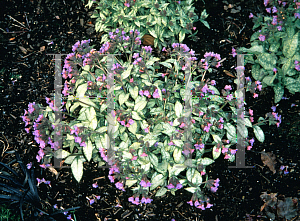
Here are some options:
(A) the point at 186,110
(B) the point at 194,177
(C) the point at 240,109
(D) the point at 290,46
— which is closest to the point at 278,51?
(D) the point at 290,46

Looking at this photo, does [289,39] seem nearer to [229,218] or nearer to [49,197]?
[229,218]

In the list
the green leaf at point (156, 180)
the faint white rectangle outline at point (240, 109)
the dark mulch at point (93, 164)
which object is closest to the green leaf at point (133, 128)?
the green leaf at point (156, 180)

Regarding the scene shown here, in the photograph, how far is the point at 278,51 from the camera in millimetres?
2748

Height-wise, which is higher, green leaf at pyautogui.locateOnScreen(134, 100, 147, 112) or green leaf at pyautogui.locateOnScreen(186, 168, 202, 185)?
green leaf at pyautogui.locateOnScreen(134, 100, 147, 112)

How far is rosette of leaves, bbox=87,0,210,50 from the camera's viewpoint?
2684 mm

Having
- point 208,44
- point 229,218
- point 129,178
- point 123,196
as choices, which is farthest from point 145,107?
point 229,218

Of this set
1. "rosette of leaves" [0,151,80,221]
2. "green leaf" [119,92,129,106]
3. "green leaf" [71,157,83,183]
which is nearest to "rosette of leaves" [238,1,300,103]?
"green leaf" [119,92,129,106]

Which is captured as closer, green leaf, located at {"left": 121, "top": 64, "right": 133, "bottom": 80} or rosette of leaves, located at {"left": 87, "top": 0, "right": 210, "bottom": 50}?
green leaf, located at {"left": 121, "top": 64, "right": 133, "bottom": 80}

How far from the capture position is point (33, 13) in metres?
3.17

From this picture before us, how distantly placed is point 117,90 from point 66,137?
2.13 feet

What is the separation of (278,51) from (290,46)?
0.49 feet

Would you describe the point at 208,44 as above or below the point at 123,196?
above

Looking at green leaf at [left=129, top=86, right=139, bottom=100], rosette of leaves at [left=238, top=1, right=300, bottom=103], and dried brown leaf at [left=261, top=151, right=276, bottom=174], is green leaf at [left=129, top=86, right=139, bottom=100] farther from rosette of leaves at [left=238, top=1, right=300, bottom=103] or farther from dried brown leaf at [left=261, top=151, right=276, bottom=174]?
dried brown leaf at [left=261, top=151, right=276, bottom=174]

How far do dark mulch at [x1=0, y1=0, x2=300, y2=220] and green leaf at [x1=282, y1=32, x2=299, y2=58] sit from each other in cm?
46
